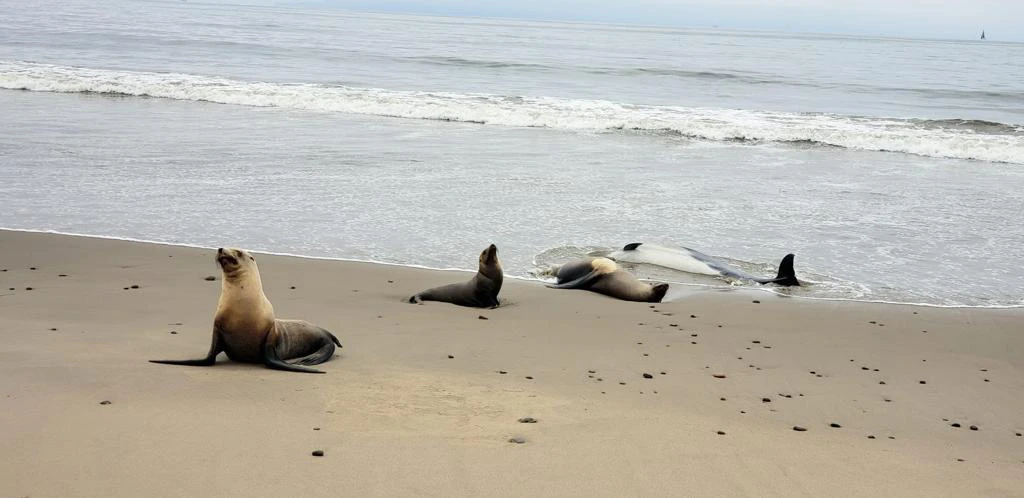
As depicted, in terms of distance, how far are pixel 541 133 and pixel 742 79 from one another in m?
16.1

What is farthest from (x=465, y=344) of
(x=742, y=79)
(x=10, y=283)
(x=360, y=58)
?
(x=360, y=58)

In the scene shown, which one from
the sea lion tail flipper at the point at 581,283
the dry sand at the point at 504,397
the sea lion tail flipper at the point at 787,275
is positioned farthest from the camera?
the sea lion tail flipper at the point at 787,275

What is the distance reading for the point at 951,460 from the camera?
13.8 feet

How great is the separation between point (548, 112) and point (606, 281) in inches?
556

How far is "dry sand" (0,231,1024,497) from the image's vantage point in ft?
12.0

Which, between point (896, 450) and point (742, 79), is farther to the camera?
point (742, 79)

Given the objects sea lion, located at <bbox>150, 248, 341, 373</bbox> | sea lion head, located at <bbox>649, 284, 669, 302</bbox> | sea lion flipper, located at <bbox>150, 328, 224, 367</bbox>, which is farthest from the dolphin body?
sea lion flipper, located at <bbox>150, 328, 224, 367</bbox>

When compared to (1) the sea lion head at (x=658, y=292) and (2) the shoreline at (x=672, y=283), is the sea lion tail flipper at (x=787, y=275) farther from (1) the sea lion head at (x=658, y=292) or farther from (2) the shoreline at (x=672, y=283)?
(1) the sea lion head at (x=658, y=292)

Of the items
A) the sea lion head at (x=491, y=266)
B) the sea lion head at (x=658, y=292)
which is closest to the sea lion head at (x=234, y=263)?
the sea lion head at (x=491, y=266)

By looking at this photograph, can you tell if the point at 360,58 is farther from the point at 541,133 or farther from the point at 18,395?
the point at 18,395

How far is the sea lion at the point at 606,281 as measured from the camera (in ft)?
24.6

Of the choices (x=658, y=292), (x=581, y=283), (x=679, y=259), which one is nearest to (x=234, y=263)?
(x=581, y=283)

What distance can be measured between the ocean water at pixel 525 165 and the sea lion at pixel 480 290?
1.12 metres

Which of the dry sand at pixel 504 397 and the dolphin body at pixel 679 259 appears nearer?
the dry sand at pixel 504 397
